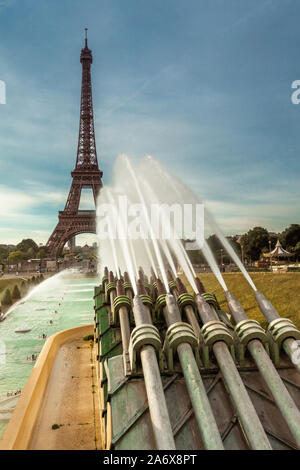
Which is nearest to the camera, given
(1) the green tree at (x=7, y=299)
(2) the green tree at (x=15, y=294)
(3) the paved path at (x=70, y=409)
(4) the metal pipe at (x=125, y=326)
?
(4) the metal pipe at (x=125, y=326)

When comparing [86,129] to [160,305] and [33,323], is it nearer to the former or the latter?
[33,323]

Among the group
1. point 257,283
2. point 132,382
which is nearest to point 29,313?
point 257,283

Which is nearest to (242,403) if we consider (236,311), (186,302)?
(236,311)

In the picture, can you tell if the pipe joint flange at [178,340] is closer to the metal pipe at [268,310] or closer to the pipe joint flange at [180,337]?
the pipe joint flange at [180,337]

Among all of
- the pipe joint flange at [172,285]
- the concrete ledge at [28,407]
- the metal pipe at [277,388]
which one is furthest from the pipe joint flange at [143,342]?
the pipe joint flange at [172,285]

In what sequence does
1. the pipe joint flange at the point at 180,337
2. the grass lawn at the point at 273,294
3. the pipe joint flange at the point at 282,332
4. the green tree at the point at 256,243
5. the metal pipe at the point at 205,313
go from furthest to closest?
1. the green tree at the point at 256,243
2. the grass lawn at the point at 273,294
3. the metal pipe at the point at 205,313
4. the pipe joint flange at the point at 282,332
5. the pipe joint flange at the point at 180,337

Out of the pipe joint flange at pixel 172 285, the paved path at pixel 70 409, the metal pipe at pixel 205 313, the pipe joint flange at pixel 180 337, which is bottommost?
the paved path at pixel 70 409
